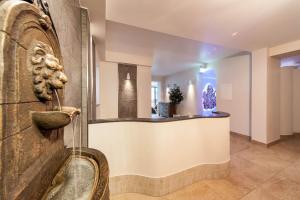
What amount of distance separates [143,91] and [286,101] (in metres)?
4.31

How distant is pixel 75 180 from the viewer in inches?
32.8

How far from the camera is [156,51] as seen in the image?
462 cm

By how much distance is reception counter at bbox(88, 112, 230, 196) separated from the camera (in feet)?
6.43

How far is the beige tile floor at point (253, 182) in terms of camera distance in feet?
6.48

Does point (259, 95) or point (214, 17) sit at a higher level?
point (214, 17)

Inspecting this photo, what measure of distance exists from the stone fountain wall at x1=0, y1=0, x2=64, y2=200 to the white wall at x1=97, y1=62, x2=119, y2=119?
396 cm

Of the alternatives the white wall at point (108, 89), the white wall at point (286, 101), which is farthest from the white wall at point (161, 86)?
the white wall at point (286, 101)

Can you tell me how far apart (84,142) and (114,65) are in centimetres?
325

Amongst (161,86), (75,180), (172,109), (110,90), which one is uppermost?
(161,86)

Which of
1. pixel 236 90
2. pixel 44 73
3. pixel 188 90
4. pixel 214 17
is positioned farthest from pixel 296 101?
pixel 44 73

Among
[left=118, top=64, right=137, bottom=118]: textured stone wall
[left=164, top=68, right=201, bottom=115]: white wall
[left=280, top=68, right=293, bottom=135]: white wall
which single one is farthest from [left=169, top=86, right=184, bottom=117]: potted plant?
[left=280, top=68, right=293, bottom=135]: white wall

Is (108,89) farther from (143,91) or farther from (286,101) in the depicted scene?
(286,101)

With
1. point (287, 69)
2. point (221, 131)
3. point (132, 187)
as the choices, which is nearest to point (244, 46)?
point (287, 69)

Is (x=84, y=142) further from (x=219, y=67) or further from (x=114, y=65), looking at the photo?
(x=219, y=67)
